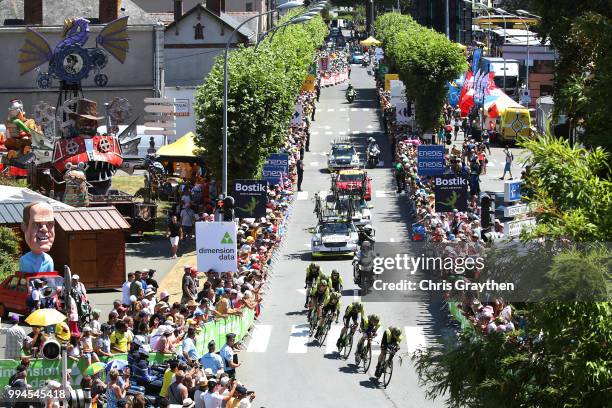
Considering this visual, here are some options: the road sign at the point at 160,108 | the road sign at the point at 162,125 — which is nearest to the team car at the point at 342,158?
the road sign at the point at 162,125

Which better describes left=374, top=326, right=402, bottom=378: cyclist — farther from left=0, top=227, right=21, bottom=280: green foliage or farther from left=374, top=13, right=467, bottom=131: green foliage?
left=374, top=13, right=467, bottom=131: green foliage

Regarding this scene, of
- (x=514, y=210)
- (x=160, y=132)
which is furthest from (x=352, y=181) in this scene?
(x=514, y=210)

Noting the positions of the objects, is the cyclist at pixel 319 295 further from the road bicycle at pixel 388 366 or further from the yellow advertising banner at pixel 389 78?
the yellow advertising banner at pixel 389 78

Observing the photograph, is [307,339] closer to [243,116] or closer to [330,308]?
[330,308]

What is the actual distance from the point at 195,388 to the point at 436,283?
440cm

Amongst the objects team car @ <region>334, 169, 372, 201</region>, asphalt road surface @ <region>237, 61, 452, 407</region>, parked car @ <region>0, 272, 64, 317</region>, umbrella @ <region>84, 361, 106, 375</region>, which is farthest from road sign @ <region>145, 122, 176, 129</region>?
umbrella @ <region>84, 361, 106, 375</region>

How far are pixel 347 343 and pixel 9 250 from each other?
1123cm

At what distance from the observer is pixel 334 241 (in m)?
42.3

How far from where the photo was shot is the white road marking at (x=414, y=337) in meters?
30.5

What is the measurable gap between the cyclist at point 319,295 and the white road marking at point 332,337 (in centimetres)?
56

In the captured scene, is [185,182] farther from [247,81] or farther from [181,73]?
[181,73]

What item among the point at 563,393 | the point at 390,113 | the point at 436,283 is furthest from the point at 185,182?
the point at 563,393

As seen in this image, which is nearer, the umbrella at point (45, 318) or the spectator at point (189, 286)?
the umbrella at point (45, 318)

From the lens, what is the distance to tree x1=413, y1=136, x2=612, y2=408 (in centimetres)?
1304
